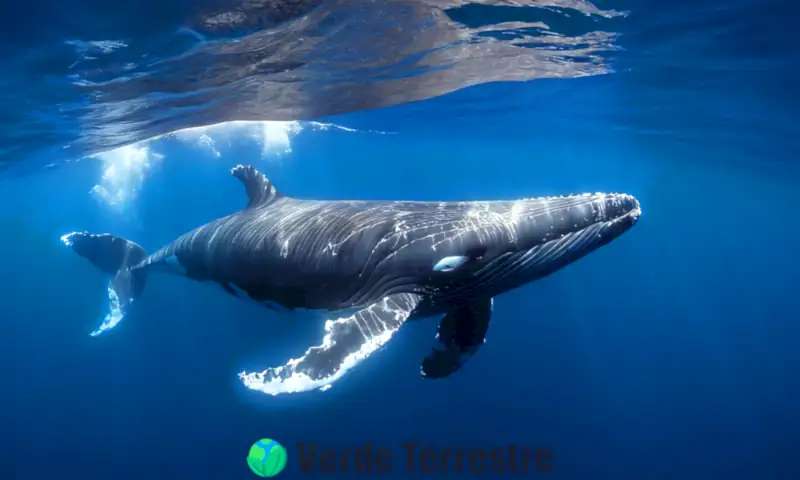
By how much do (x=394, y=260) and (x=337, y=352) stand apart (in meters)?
1.38

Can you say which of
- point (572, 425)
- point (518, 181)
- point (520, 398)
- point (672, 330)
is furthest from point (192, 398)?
point (518, 181)

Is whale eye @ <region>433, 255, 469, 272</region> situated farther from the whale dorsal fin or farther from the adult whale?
the whale dorsal fin

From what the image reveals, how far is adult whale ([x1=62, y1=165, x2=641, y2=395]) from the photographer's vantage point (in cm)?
557

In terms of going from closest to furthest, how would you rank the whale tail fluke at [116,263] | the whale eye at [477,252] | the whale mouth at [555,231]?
the whale mouth at [555,231], the whale eye at [477,252], the whale tail fluke at [116,263]

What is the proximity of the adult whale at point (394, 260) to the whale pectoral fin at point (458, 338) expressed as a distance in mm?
15

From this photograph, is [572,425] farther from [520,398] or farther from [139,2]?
[139,2]

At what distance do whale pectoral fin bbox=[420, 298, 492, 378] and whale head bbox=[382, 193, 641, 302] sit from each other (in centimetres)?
82

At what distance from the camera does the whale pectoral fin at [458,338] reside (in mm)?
7375

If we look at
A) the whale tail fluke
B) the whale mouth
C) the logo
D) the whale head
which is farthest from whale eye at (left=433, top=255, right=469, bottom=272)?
the whale tail fluke

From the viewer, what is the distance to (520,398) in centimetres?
2661

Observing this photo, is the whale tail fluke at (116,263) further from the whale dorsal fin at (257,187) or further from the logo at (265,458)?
the logo at (265,458)

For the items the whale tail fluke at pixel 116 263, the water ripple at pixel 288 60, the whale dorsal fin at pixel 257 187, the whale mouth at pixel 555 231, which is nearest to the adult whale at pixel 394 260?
the whale mouth at pixel 555 231

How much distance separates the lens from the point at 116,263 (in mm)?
14844

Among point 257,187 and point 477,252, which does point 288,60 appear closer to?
point 257,187
